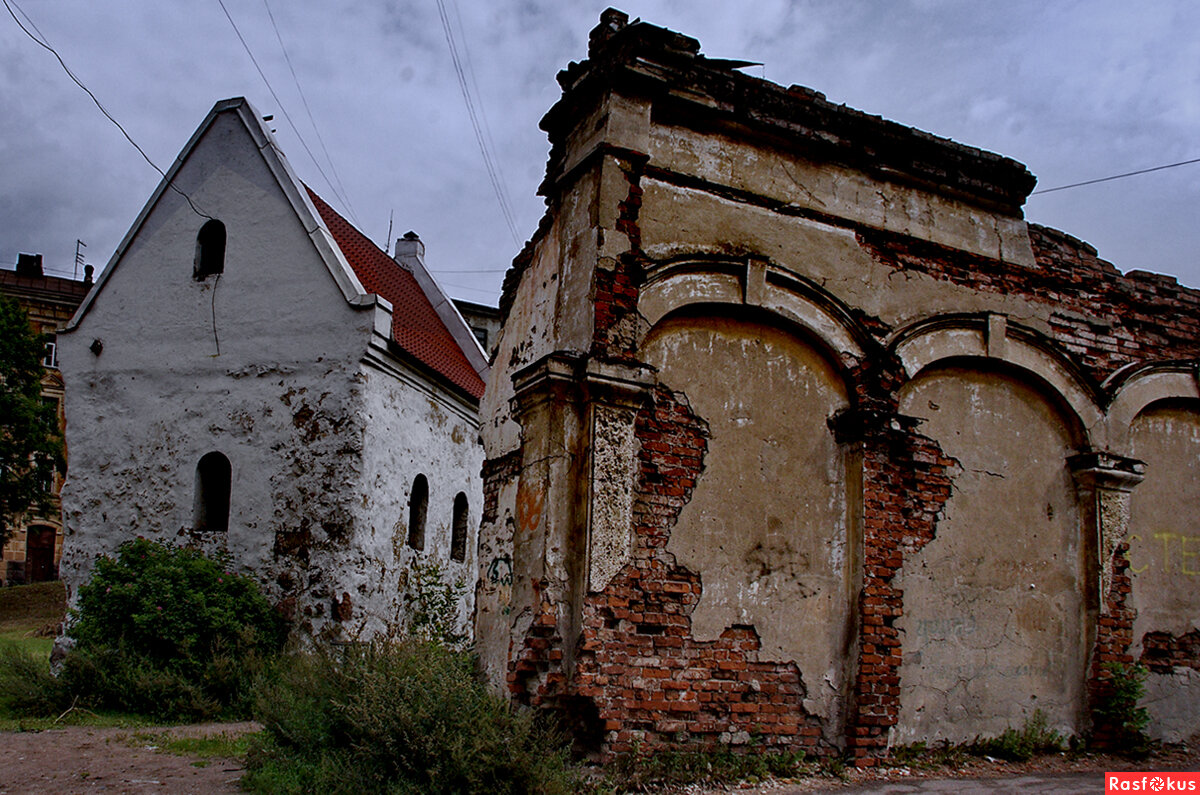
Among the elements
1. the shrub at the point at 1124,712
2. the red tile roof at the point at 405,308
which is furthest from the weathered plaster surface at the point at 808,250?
the red tile roof at the point at 405,308

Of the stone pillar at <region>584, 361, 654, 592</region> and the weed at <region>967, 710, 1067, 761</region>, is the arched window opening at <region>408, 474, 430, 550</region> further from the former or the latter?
the weed at <region>967, 710, 1067, 761</region>

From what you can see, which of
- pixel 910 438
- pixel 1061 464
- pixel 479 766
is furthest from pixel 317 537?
pixel 1061 464

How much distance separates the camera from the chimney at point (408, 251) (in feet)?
59.9

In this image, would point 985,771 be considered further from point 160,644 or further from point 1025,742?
point 160,644

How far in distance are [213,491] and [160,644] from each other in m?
2.50

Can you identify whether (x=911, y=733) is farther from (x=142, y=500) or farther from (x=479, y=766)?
(x=142, y=500)

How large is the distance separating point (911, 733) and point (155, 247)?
36.6ft

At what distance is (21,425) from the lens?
2345 cm

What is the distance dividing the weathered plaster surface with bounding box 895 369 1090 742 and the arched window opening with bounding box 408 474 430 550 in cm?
747

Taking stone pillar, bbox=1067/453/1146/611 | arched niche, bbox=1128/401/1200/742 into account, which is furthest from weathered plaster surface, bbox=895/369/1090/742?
arched niche, bbox=1128/401/1200/742

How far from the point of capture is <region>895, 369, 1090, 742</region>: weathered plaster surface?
296 inches

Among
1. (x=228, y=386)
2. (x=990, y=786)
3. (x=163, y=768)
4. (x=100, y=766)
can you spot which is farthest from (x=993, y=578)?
(x=228, y=386)

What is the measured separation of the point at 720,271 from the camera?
7.09 m

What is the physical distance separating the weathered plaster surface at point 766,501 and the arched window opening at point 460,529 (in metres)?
8.24
